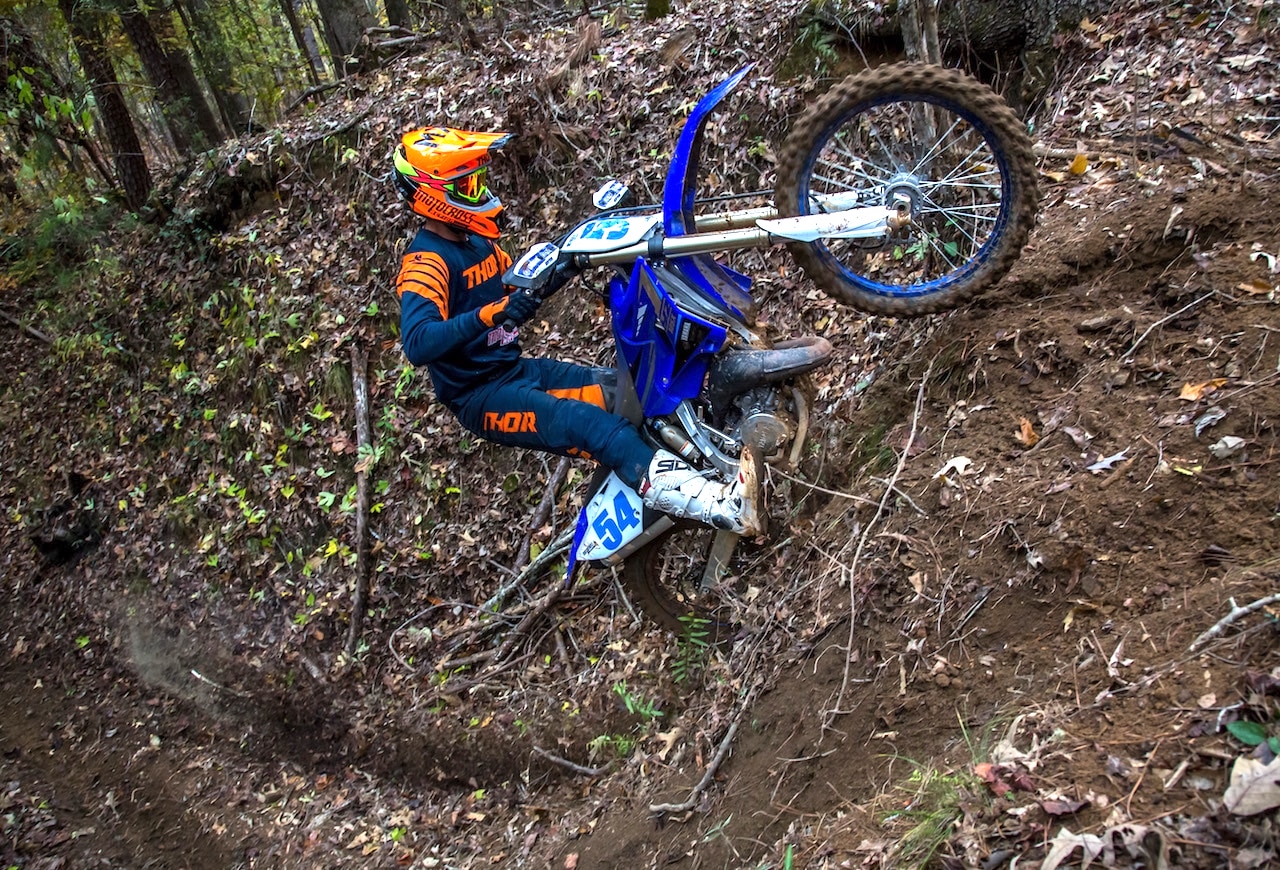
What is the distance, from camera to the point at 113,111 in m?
11.3

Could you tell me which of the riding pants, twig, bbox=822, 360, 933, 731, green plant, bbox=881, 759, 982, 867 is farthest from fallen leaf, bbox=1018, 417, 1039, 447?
the riding pants

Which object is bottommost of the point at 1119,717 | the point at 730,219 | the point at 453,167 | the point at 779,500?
the point at 779,500

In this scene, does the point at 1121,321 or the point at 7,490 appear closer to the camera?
the point at 1121,321

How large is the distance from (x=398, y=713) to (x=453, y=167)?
474 cm

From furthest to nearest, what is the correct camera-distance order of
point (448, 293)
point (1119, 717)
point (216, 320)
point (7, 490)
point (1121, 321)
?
point (7, 490) → point (216, 320) → point (448, 293) → point (1121, 321) → point (1119, 717)

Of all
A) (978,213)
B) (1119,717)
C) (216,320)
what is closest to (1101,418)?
(978,213)

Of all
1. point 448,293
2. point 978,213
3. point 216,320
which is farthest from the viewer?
point 216,320

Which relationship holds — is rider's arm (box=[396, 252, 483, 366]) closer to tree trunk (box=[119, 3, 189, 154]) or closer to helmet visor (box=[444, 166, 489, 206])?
helmet visor (box=[444, 166, 489, 206])

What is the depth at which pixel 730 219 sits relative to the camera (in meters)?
3.87

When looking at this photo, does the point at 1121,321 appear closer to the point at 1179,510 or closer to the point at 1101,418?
the point at 1101,418

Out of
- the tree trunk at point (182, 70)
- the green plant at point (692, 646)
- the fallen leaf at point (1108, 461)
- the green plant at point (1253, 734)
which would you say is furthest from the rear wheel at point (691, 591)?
the tree trunk at point (182, 70)

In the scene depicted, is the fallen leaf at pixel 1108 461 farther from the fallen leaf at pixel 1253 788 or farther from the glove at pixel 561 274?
the glove at pixel 561 274

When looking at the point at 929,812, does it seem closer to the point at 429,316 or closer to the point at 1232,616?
the point at 1232,616

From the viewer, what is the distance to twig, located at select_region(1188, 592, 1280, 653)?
238cm
